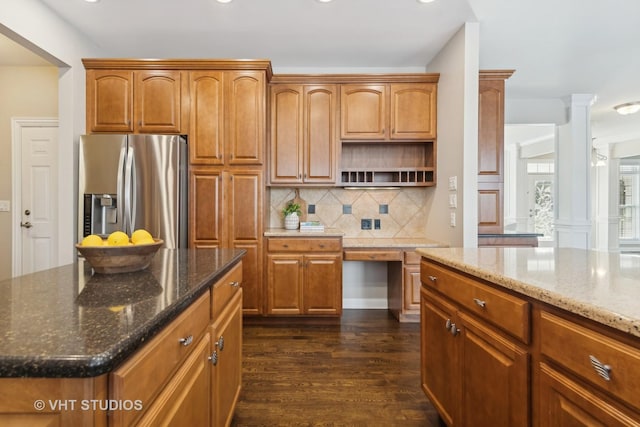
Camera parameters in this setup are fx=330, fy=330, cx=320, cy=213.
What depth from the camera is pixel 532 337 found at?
0.99 m

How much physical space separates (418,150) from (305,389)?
2.73 m

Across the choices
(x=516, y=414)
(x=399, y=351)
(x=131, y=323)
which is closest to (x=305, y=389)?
(x=399, y=351)

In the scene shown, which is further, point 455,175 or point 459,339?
point 455,175

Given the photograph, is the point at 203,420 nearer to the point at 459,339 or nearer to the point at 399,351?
the point at 459,339

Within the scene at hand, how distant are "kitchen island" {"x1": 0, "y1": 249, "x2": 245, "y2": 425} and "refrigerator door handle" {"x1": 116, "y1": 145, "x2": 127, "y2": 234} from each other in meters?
1.62

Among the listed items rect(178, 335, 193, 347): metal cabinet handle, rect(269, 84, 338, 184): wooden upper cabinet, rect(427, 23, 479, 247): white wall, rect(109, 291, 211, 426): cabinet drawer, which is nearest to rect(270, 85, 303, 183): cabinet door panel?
rect(269, 84, 338, 184): wooden upper cabinet

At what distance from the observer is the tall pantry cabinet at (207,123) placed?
310cm

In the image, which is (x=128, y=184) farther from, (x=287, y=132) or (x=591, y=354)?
(x=591, y=354)

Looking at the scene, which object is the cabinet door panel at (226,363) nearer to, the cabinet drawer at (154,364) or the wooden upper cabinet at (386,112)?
the cabinet drawer at (154,364)

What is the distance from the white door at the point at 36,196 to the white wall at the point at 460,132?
13.9 feet

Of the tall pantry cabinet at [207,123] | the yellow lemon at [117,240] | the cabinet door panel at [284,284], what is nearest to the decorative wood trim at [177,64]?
the tall pantry cabinet at [207,123]

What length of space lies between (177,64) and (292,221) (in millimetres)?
1860

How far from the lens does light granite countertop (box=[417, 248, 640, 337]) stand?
0.77 meters

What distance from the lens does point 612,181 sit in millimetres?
6906
